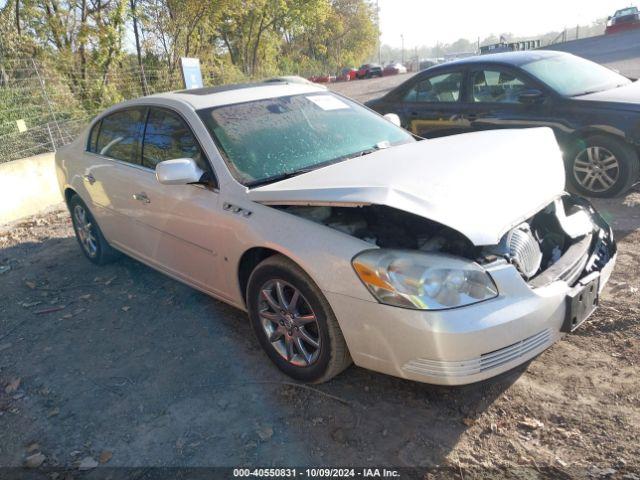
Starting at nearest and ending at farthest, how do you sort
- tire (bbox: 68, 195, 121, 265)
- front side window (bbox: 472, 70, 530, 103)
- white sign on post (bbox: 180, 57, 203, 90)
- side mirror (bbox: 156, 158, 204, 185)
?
side mirror (bbox: 156, 158, 204, 185) < tire (bbox: 68, 195, 121, 265) < front side window (bbox: 472, 70, 530, 103) < white sign on post (bbox: 180, 57, 203, 90)

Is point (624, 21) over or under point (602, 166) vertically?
over

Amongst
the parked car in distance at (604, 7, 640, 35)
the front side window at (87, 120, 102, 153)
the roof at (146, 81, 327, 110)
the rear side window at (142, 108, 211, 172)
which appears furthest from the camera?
the parked car in distance at (604, 7, 640, 35)

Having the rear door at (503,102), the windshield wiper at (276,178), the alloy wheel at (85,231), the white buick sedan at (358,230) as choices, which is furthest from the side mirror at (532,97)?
the alloy wheel at (85,231)

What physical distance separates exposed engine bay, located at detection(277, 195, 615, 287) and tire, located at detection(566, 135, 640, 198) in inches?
97.4

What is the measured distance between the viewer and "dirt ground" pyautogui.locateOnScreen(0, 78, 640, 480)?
240 centimetres

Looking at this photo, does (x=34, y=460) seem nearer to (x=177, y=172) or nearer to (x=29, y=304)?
(x=177, y=172)

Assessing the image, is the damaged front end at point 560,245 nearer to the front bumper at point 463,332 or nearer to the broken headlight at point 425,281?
the front bumper at point 463,332

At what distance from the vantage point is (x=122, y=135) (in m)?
4.36

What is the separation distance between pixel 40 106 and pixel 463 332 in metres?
9.11

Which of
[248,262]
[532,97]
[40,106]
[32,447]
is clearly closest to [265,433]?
[248,262]

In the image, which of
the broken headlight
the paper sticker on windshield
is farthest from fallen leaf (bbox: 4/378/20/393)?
the paper sticker on windshield

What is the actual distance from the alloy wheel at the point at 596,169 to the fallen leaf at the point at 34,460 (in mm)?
5378

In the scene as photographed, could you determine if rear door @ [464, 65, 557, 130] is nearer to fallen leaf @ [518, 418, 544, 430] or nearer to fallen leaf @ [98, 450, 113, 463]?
fallen leaf @ [518, 418, 544, 430]

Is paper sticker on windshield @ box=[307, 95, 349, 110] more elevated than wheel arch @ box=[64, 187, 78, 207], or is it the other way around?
paper sticker on windshield @ box=[307, 95, 349, 110]
